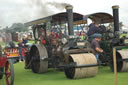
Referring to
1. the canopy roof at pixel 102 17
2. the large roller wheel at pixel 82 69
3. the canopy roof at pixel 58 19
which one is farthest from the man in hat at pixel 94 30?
the large roller wheel at pixel 82 69

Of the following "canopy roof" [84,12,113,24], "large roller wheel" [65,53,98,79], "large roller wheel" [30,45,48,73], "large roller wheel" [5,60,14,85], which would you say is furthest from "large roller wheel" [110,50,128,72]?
"large roller wheel" [5,60,14,85]

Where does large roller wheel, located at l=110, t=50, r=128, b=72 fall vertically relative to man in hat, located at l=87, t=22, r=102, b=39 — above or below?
below

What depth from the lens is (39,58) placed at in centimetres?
607

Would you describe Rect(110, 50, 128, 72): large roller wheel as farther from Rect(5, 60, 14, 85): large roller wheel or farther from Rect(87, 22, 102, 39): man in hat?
Rect(5, 60, 14, 85): large roller wheel

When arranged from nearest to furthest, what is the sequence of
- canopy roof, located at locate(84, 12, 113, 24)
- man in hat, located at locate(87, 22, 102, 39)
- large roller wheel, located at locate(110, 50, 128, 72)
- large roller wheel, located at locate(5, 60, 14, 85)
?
large roller wheel, located at locate(5, 60, 14, 85) < large roller wheel, located at locate(110, 50, 128, 72) < man in hat, located at locate(87, 22, 102, 39) < canopy roof, located at locate(84, 12, 113, 24)

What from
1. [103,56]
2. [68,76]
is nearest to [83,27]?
[103,56]

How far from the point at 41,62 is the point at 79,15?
1.87m

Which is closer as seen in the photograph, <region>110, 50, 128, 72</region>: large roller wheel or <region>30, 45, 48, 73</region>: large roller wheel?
<region>110, 50, 128, 72</region>: large roller wheel

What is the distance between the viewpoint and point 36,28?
255 inches

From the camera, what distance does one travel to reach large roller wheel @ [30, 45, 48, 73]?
5.83m

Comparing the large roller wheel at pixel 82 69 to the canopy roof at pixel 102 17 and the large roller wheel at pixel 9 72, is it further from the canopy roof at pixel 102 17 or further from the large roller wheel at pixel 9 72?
the canopy roof at pixel 102 17

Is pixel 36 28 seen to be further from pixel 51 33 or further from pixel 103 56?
pixel 103 56

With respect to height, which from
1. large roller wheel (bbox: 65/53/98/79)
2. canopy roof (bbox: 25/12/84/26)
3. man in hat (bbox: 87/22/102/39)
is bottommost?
large roller wheel (bbox: 65/53/98/79)

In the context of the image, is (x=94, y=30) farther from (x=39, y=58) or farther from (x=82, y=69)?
(x=82, y=69)
